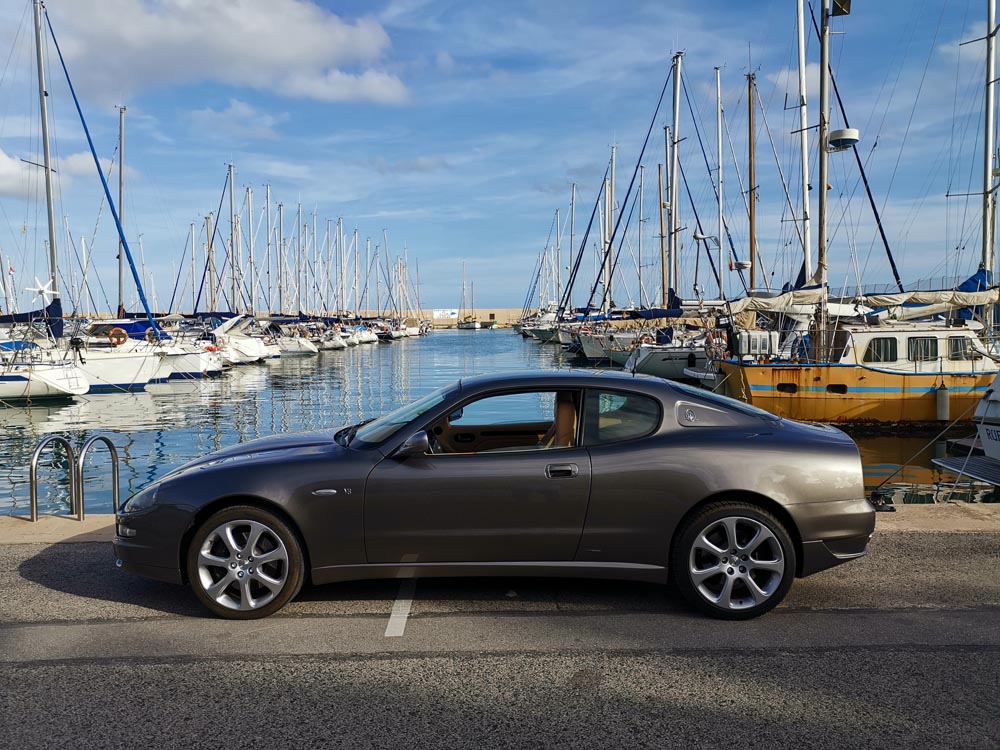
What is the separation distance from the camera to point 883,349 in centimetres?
2009

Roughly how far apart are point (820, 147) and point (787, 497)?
20659mm

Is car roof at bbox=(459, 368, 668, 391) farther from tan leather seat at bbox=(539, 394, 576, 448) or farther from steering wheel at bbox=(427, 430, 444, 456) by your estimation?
steering wheel at bbox=(427, 430, 444, 456)

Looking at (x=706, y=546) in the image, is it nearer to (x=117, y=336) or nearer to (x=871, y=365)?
(x=871, y=365)

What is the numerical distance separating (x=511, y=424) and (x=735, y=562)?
1.89 m

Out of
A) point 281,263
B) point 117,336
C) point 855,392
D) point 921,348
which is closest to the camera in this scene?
point 855,392

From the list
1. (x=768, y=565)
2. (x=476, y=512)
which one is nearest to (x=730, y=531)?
(x=768, y=565)

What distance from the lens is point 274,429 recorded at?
68.0 ft

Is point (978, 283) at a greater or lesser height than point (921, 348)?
greater

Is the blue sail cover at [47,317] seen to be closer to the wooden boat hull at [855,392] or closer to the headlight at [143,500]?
the wooden boat hull at [855,392]

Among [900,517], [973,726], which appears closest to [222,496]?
[973,726]

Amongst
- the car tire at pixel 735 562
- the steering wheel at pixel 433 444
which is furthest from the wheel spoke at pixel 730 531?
the steering wheel at pixel 433 444

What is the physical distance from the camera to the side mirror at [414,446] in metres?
4.82

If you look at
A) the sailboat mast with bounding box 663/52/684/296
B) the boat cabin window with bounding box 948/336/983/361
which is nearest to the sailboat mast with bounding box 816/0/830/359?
the boat cabin window with bounding box 948/336/983/361

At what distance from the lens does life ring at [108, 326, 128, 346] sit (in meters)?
31.2
